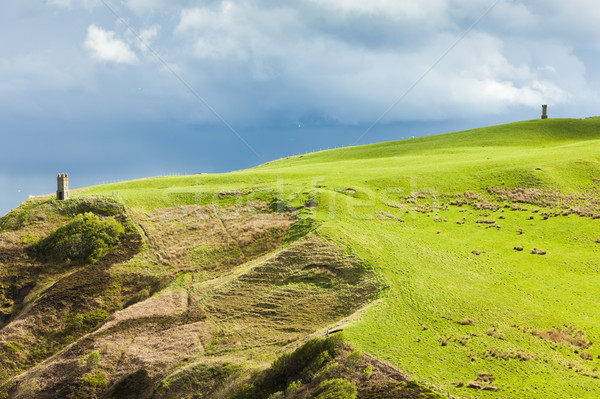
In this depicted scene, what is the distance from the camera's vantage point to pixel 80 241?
145 feet

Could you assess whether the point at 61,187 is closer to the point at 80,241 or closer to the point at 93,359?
the point at 80,241

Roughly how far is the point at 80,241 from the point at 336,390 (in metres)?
34.6

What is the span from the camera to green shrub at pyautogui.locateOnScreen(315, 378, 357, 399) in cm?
1938

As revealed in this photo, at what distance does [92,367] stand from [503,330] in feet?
88.5

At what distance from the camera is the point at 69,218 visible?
49812 mm

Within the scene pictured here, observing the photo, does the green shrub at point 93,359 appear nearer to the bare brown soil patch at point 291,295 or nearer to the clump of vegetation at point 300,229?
the bare brown soil patch at point 291,295

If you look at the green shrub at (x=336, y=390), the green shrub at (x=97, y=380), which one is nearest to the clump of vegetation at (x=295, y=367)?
the green shrub at (x=336, y=390)

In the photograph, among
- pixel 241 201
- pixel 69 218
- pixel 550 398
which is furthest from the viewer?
pixel 241 201

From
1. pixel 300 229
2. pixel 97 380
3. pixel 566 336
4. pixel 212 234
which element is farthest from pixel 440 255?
pixel 97 380

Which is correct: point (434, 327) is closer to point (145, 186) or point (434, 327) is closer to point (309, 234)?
point (309, 234)

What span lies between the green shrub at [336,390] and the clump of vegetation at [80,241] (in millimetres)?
31278

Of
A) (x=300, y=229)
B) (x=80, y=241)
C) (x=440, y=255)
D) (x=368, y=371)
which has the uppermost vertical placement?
(x=300, y=229)

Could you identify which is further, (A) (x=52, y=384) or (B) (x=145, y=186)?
(B) (x=145, y=186)

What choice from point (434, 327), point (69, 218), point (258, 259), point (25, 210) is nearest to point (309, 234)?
point (258, 259)
